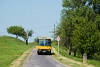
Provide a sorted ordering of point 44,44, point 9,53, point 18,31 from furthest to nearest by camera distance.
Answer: point 18,31 < point 9,53 < point 44,44

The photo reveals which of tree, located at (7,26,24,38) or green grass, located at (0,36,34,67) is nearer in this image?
green grass, located at (0,36,34,67)

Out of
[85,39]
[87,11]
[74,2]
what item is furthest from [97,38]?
[74,2]

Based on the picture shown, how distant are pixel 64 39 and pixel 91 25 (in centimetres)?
3286

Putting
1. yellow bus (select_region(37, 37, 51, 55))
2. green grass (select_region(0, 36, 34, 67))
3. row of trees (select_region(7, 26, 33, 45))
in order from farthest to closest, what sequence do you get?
row of trees (select_region(7, 26, 33, 45)) < yellow bus (select_region(37, 37, 51, 55)) < green grass (select_region(0, 36, 34, 67))

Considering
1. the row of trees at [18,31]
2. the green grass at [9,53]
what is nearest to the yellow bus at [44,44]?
the green grass at [9,53]

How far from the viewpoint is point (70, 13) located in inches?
2394

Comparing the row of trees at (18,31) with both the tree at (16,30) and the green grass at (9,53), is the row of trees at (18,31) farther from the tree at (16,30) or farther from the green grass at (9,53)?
the green grass at (9,53)

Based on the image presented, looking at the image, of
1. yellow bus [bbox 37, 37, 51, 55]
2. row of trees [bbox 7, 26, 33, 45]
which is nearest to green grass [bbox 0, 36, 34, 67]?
yellow bus [bbox 37, 37, 51, 55]

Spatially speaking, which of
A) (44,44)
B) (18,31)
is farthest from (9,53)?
(18,31)

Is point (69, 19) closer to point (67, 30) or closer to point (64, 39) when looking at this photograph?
point (67, 30)

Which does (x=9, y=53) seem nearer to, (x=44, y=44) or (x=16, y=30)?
(x=44, y=44)

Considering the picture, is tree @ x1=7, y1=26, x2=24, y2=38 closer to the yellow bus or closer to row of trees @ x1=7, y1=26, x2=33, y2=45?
row of trees @ x1=7, y1=26, x2=33, y2=45

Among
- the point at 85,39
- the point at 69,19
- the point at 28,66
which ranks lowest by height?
the point at 28,66

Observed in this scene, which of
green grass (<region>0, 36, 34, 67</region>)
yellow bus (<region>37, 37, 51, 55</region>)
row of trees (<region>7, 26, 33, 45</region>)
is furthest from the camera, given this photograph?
row of trees (<region>7, 26, 33, 45</region>)
